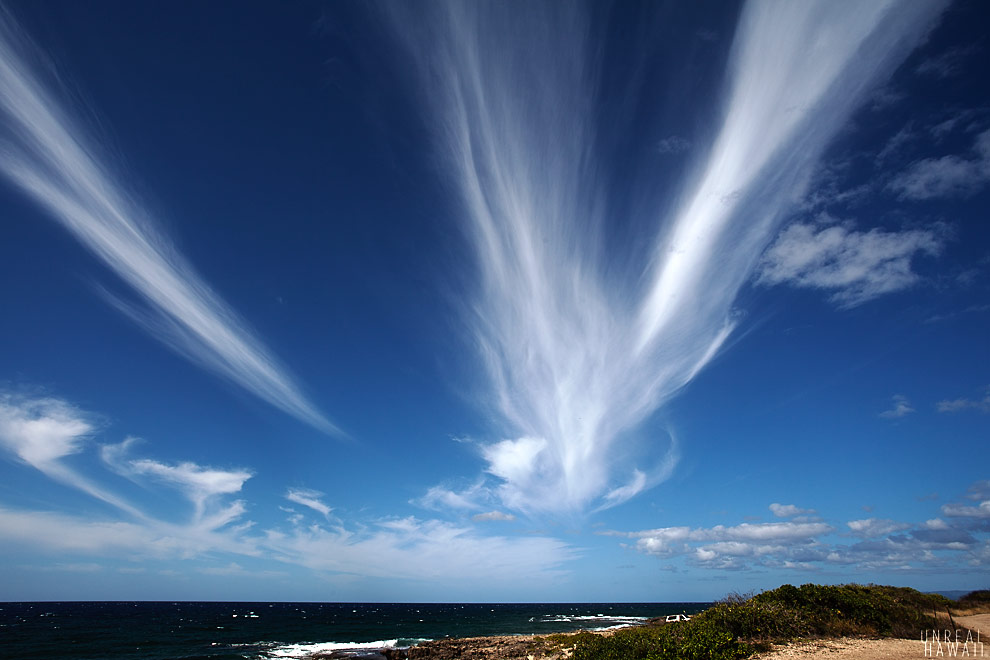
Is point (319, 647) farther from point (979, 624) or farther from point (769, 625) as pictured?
point (979, 624)

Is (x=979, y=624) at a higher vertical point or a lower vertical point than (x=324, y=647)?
higher

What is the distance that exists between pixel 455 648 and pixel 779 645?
28409 millimetres

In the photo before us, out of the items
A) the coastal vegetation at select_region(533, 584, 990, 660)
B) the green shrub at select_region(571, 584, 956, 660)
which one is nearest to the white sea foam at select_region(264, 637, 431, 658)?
the green shrub at select_region(571, 584, 956, 660)

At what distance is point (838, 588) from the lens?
83.5 feet

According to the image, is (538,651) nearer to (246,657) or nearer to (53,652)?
(246,657)

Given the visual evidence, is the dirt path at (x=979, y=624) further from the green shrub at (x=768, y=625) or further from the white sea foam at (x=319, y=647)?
the white sea foam at (x=319, y=647)

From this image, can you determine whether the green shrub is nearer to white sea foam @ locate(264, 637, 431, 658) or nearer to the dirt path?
the dirt path

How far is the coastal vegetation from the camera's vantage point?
19422 millimetres

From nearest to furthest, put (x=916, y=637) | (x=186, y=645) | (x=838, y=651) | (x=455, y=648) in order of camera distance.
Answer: (x=838, y=651) < (x=916, y=637) < (x=455, y=648) < (x=186, y=645)

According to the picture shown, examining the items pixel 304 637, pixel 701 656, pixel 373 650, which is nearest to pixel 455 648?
pixel 373 650

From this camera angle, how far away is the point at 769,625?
2191 centimetres

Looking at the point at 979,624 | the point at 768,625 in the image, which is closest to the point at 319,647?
the point at 768,625

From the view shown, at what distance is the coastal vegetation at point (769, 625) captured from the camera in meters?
19.4

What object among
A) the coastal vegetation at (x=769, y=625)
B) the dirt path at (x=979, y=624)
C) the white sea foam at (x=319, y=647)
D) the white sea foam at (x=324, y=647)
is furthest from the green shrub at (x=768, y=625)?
the white sea foam at (x=319, y=647)
